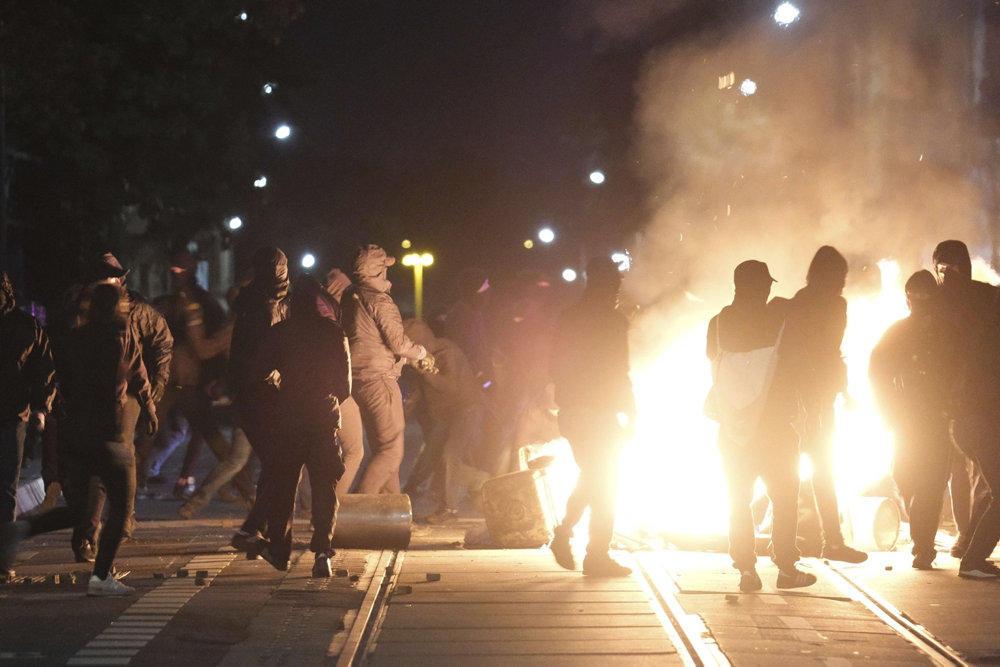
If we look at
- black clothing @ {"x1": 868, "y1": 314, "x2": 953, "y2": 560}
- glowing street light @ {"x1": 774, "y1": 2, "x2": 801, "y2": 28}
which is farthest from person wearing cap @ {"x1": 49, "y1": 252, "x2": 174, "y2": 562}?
glowing street light @ {"x1": 774, "y1": 2, "x2": 801, "y2": 28}

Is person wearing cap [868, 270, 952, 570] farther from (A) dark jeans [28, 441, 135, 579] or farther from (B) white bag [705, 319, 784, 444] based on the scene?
(A) dark jeans [28, 441, 135, 579]

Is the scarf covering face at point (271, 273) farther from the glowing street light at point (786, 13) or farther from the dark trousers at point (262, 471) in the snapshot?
the glowing street light at point (786, 13)

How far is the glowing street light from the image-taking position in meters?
18.4

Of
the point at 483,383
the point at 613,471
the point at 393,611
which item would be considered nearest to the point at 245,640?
the point at 393,611

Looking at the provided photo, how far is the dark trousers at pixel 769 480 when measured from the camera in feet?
27.2

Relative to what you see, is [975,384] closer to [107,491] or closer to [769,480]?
[769,480]

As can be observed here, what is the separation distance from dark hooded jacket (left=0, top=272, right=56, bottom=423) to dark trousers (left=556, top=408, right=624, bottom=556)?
3134 millimetres

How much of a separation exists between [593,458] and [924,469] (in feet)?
6.85

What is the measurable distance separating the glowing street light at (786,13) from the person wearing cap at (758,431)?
428 inches

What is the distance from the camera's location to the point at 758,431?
27.3 ft

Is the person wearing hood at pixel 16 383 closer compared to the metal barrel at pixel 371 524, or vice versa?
the person wearing hood at pixel 16 383

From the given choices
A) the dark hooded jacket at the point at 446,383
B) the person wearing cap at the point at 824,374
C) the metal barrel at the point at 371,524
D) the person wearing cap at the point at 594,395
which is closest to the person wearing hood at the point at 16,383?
the metal barrel at the point at 371,524

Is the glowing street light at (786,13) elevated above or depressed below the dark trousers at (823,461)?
above

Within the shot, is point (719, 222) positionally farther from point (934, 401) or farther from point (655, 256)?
point (934, 401)
